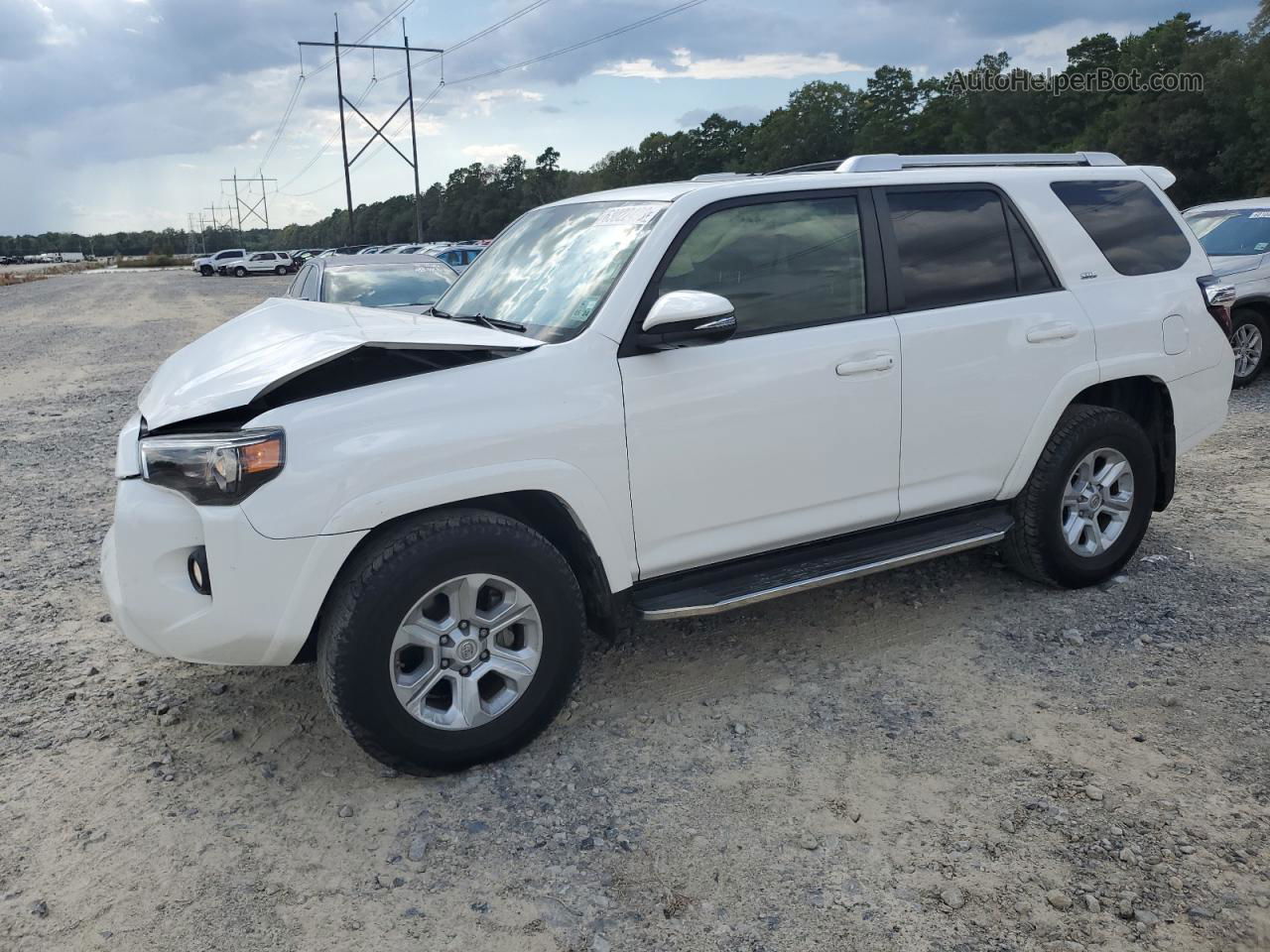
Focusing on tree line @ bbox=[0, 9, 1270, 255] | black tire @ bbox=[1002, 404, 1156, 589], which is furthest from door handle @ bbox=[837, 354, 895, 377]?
tree line @ bbox=[0, 9, 1270, 255]

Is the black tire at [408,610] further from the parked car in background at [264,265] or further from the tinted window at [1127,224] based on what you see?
the parked car in background at [264,265]

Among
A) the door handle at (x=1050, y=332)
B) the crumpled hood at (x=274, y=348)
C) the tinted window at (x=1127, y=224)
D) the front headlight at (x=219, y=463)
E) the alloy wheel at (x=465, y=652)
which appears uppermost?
the tinted window at (x=1127, y=224)

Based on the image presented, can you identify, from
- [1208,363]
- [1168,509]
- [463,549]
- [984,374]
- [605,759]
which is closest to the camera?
[463,549]

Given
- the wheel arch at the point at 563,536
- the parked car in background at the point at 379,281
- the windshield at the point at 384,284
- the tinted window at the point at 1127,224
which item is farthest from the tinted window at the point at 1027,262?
the windshield at the point at 384,284

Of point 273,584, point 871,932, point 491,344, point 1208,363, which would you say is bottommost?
point 871,932

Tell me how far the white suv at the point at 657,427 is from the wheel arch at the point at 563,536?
0.01 meters

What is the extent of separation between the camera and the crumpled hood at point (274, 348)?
3166 mm

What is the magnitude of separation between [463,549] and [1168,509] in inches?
186

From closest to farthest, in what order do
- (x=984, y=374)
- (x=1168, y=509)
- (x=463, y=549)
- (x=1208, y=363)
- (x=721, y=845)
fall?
(x=721, y=845), (x=463, y=549), (x=984, y=374), (x=1208, y=363), (x=1168, y=509)

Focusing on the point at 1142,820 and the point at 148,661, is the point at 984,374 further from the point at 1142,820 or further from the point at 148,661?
the point at 148,661

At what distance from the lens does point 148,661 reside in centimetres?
432

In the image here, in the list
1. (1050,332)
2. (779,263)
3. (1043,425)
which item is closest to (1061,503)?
(1043,425)

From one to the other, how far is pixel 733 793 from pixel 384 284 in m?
8.32

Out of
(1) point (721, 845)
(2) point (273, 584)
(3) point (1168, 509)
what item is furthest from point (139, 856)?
(3) point (1168, 509)
